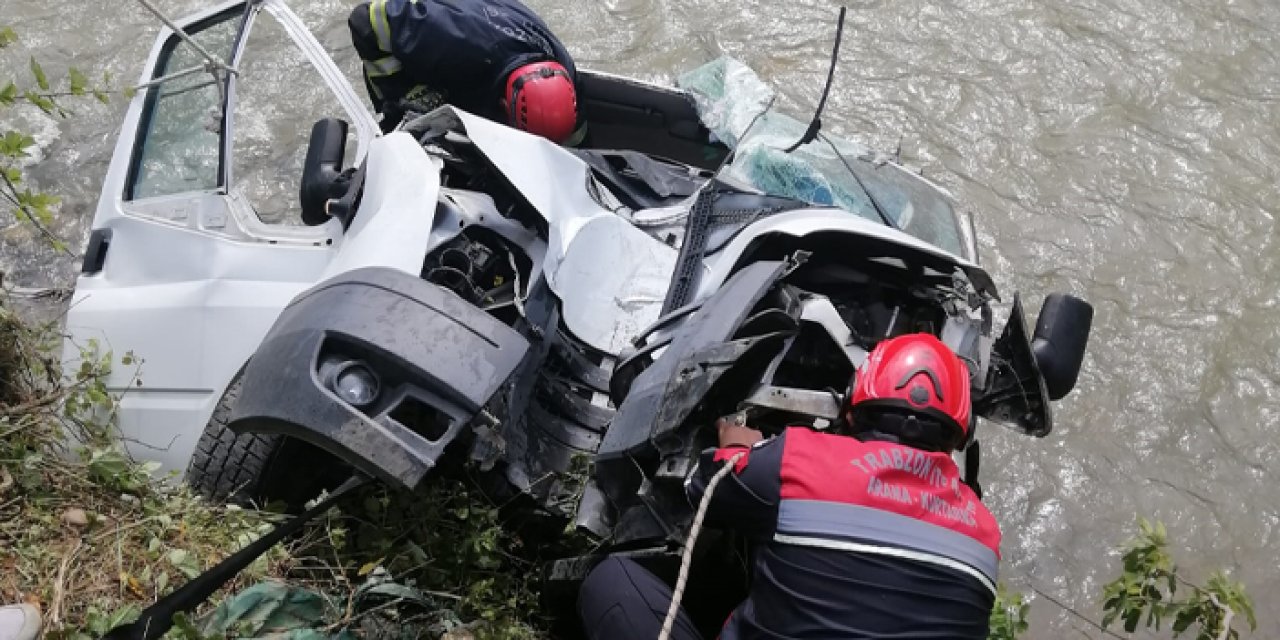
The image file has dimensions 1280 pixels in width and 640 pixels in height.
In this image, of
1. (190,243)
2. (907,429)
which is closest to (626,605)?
(907,429)

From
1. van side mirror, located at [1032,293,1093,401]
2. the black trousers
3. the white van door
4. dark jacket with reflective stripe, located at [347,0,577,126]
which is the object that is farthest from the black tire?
van side mirror, located at [1032,293,1093,401]

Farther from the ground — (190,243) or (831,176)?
(190,243)

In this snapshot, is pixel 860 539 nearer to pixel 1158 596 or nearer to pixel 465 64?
pixel 1158 596

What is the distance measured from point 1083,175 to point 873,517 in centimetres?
536

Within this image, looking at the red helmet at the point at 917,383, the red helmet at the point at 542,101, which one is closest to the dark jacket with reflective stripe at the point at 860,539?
the red helmet at the point at 917,383

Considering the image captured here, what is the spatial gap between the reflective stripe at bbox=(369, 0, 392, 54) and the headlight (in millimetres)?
2494

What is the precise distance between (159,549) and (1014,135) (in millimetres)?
5999

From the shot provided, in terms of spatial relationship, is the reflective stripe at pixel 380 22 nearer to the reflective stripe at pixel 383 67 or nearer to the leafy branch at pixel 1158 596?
the reflective stripe at pixel 383 67

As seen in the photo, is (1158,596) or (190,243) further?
(190,243)

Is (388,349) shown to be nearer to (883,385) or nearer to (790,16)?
(883,385)

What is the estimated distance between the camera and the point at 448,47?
17.2ft

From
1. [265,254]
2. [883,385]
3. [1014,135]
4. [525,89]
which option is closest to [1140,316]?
[1014,135]

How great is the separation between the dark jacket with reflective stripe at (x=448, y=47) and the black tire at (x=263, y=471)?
203cm

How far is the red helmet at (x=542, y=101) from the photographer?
16.7ft
